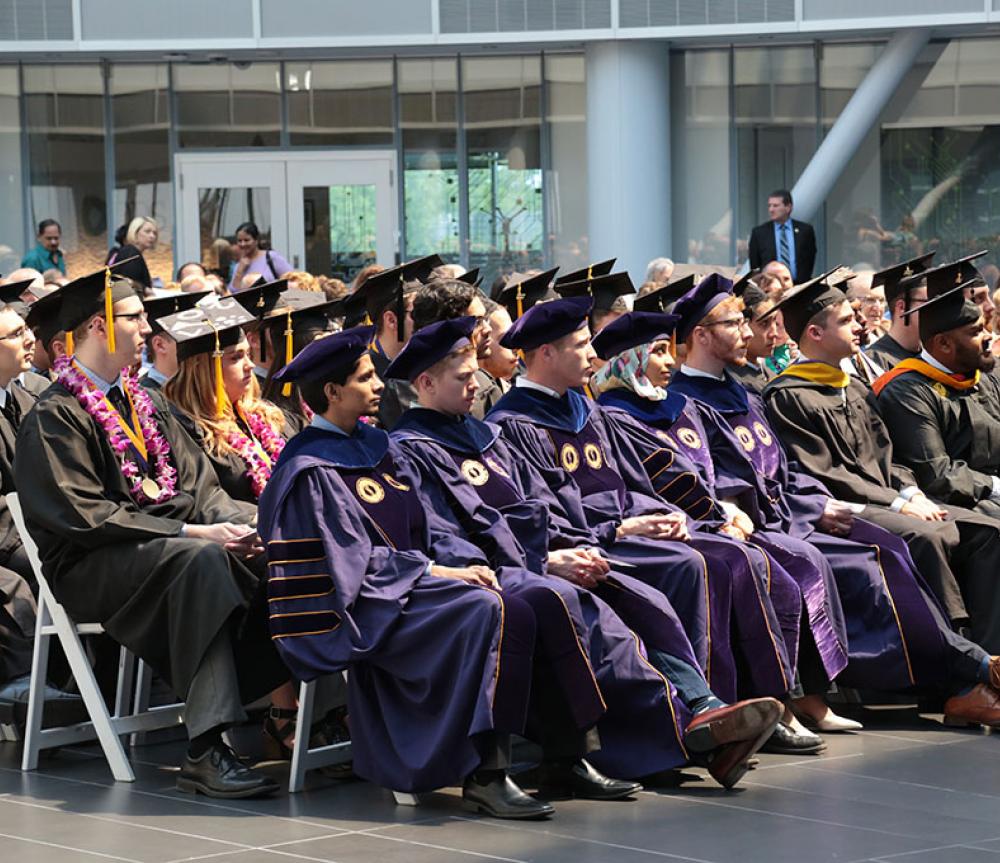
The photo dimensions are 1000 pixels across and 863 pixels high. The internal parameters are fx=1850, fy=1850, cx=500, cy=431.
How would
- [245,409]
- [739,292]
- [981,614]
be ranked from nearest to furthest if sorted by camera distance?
[245,409]
[981,614]
[739,292]

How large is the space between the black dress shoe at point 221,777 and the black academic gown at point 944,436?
12.3 feet

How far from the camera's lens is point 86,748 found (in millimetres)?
7035

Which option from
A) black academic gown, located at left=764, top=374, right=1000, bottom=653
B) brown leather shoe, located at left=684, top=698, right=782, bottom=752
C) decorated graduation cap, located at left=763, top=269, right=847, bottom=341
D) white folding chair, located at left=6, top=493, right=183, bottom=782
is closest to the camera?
brown leather shoe, located at left=684, top=698, right=782, bottom=752

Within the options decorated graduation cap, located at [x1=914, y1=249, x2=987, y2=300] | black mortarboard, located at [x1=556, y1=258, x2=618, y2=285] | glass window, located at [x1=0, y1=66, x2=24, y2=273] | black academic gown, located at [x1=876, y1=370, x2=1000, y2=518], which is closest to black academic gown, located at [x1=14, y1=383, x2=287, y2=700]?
black mortarboard, located at [x1=556, y1=258, x2=618, y2=285]

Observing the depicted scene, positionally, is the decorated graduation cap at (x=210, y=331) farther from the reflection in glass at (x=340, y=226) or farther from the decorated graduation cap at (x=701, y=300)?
the reflection in glass at (x=340, y=226)

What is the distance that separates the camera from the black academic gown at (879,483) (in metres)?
7.91

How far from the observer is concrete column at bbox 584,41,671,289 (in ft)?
61.2

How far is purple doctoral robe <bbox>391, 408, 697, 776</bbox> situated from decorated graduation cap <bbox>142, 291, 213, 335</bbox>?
49.2 inches

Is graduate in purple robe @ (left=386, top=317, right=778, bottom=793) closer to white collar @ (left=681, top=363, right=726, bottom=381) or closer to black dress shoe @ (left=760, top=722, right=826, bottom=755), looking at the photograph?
black dress shoe @ (left=760, top=722, right=826, bottom=755)

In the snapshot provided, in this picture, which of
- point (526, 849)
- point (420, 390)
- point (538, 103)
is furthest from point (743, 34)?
point (526, 849)

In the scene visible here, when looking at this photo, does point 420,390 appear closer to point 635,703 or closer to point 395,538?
point 395,538

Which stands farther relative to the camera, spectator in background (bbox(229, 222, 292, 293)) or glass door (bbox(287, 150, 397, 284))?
glass door (bbox(287, 150, 397, 284))

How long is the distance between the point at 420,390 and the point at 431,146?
13.7 m

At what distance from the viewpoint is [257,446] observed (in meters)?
7.36
